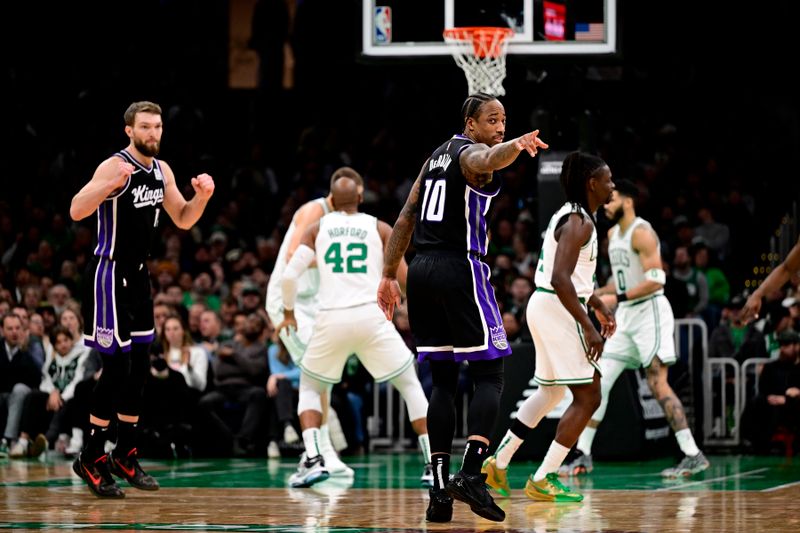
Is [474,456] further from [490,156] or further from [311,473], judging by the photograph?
[311,473]

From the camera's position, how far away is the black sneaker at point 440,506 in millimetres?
8203

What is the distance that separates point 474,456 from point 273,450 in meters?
7.26

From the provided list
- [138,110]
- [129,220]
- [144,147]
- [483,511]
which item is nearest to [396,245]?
[483,511]

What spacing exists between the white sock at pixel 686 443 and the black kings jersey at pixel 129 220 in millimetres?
5025

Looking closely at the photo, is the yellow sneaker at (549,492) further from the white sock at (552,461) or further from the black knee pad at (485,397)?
the black knee pad at (485,397)

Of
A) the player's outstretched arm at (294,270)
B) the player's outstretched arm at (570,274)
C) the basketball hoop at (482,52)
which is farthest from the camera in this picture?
the basketball hoop at (482,52)

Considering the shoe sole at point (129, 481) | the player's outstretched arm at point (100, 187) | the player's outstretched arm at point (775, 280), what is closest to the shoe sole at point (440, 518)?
the player's outstretched arm at point (775, 280)

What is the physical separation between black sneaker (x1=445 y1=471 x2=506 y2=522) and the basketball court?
73mm

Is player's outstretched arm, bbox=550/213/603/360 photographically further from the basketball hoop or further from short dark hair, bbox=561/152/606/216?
the basketball hoop

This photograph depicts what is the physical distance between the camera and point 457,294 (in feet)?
27.2

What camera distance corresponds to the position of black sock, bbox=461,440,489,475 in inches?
323

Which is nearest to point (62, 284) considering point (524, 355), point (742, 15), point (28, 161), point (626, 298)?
point (28, 161)

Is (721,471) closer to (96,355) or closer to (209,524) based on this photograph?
(209,524)

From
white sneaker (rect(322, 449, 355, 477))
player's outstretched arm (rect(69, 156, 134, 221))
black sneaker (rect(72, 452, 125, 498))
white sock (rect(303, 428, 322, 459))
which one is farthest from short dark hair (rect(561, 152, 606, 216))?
black sneaker (rect(72, 452, 125, 498))
